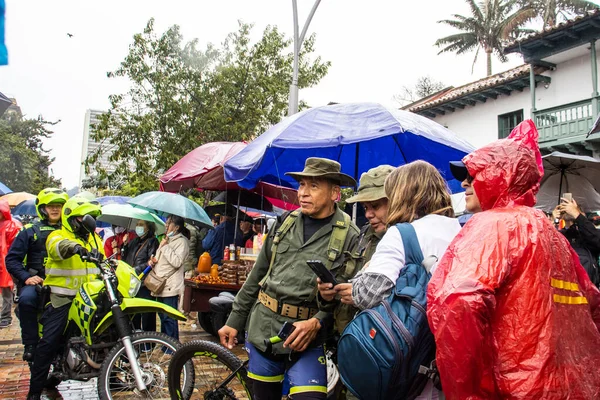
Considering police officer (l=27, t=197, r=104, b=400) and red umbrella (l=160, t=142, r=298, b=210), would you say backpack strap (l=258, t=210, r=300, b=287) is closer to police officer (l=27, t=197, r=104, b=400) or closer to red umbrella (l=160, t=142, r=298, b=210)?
police officer (l=27, t=197, r=104, b=400)

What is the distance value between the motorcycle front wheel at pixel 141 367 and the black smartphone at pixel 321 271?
2084mm

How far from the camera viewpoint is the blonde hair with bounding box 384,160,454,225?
8.45 feet

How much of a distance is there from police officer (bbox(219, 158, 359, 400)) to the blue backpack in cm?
80

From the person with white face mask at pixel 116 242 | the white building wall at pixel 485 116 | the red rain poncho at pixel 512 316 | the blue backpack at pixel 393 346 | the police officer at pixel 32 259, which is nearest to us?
the red rain poncho at pixel 512 316

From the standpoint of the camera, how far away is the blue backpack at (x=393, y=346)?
209 cm

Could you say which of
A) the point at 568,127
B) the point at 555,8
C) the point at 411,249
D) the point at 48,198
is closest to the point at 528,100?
→ the point at 568,127

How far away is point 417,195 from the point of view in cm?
258

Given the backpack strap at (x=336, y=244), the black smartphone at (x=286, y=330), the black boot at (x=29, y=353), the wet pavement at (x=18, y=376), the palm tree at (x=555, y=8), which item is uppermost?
the palm tree at (x=555, y=8)

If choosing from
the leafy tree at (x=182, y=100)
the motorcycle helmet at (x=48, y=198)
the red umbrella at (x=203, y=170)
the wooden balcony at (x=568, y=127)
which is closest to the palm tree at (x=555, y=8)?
the wooden balcony at (x=568, y=127)

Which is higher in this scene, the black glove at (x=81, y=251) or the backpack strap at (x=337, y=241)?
the backpack strap at (x=337, y=241)

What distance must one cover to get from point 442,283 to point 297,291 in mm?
1409

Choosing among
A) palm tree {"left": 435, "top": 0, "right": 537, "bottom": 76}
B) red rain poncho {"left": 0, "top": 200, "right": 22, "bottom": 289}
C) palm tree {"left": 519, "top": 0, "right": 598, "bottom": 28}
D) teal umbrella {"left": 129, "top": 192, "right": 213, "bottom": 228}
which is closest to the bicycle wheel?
teal umbrella {"left": 129, "top": 192, "right": 213, "bottom": 228}

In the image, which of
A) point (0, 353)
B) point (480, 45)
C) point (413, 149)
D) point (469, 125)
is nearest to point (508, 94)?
point (469, 125)

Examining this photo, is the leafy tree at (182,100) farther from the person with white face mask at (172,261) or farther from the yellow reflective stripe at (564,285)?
the yellow reflective stripe at (564,285)
